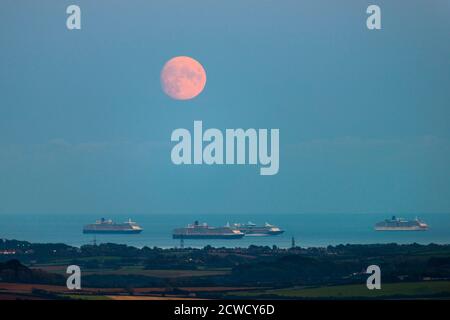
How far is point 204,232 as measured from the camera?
12797mm

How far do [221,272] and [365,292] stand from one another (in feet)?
4.26

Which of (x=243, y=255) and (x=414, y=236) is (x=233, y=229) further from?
(x=414, y=236)

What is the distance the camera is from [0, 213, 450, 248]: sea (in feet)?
41.8

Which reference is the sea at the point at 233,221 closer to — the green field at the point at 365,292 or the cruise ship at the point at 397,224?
the cruise ship at the point at 397,224

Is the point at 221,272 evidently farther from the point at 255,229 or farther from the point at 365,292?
the point at 365,292

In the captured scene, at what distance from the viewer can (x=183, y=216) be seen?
12773 mm

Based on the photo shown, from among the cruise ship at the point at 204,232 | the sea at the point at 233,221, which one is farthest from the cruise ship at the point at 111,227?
the cruise ship at the point at 204,232

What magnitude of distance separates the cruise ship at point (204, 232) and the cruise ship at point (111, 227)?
0.38 meters

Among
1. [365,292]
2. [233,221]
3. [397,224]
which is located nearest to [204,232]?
[233,221]

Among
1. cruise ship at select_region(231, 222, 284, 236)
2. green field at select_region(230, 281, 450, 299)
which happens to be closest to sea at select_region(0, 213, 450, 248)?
cruise ship at select_region(231, 222, 284, 236)
